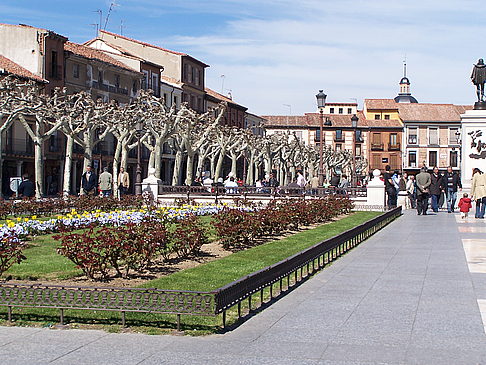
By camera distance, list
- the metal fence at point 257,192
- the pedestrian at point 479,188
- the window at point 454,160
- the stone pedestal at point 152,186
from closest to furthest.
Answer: the pedestrian at point 479,188, the metal fence at point 257,192, the stone pedestal at point 152,186, the window at point 454,160

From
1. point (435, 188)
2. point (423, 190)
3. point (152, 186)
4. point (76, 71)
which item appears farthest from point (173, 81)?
point (423, 190)

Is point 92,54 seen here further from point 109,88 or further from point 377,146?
point 377,146

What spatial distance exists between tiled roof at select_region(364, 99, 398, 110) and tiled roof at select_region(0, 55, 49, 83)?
6423cm

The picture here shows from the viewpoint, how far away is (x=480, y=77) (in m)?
32.8

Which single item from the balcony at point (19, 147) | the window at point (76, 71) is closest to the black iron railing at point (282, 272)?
the balcony at point (19, 147)

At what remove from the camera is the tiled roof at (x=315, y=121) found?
344 ft

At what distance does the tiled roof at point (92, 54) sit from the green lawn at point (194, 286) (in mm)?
44692

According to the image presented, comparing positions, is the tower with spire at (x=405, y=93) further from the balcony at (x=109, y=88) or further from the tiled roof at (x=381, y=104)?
the balcony at (x=109, y=88)

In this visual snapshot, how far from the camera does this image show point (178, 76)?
74.0m

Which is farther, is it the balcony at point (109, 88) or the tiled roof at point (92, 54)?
the balcony at point (109, 88)

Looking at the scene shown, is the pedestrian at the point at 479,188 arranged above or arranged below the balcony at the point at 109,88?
below

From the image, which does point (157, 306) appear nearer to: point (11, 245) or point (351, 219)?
point (11, 245)

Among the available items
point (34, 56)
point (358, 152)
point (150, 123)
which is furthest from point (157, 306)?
point (358, 152)

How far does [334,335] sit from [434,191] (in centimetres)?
2276
